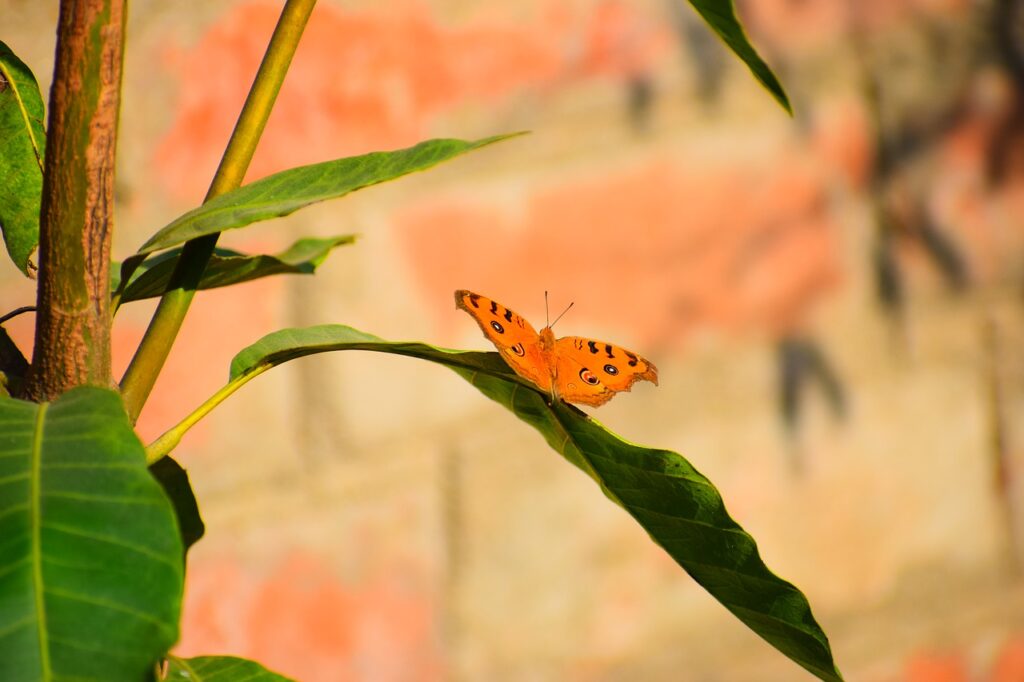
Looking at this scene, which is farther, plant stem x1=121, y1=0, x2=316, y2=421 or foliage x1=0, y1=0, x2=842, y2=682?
plant stem x1=121, y1=0, x2=316, y2=421

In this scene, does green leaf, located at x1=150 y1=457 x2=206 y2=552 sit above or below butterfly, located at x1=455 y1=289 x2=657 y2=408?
below

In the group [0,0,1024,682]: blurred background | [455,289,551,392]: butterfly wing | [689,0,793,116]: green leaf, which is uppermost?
[0,0,1024,682]: blurred background

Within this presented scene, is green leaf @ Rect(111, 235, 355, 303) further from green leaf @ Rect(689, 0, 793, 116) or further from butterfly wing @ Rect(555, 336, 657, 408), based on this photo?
green leaf @ Rect(689, 0, 793, 116)

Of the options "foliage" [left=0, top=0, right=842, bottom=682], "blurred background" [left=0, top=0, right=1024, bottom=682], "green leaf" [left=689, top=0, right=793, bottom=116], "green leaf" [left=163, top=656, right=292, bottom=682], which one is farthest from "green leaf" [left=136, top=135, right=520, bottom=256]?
"blurred background" [left=0, top=0, right=1024, bottom=682]

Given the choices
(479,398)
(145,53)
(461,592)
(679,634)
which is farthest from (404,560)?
(145,53)

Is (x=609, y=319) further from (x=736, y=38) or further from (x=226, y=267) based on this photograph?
(x=736, y=38)

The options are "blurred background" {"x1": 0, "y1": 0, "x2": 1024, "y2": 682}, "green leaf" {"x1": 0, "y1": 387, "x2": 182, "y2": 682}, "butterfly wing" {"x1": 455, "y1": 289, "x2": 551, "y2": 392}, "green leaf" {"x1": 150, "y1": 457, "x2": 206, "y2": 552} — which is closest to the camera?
"green leaf" {"x1": 0, "y1": 387, "x2": 182, "y2": 682}

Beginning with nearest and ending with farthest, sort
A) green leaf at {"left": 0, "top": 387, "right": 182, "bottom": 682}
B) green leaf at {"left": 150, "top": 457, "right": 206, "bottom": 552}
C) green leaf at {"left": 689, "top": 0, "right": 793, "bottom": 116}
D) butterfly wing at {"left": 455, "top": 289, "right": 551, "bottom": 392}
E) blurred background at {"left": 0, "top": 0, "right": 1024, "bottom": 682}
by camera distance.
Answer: green leaf at {"left": 0, "top": 387, "right": 182, "bottom": 682}
green leaf at {"left": 689, "top": 0, "right": 793, "bottom": 116}
green leaf at {"left": 150, "top": 457, "right": 206, "bottom": 552}
butterfly wing at {"left": 455, "top": 289, "right": 551, "bottom": 392}
blurred background at {"left": 0, "top": 0, "right": 1024, "bottom": 682}

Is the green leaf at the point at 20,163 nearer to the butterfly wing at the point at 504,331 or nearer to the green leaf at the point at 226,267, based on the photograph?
the green leaf at the point at 226,267
